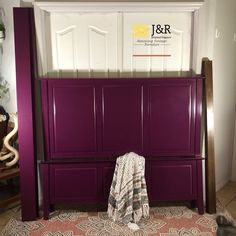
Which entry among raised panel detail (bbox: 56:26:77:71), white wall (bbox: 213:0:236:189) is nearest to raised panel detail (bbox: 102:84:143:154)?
raised panel detail (bbox: 56:26:77:71)

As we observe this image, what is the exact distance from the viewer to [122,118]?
3.22m

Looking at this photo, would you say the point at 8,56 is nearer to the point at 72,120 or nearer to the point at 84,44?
the point at 84,44

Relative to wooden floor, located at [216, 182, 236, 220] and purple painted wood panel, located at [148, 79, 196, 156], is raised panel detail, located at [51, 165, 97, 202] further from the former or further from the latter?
wooden floor, located at [216, 182, 236, 220]

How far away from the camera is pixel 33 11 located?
308cm

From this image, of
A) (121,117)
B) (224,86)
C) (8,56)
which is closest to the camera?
(121,117)

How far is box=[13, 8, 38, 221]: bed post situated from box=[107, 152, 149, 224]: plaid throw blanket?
2.80 feet

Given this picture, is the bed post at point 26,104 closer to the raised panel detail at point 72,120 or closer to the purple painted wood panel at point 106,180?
the raised panel detail at point 72,120

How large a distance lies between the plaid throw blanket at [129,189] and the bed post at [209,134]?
28.7 inches

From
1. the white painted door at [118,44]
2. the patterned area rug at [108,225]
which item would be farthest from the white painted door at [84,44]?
the patterned area rug at [108,225]

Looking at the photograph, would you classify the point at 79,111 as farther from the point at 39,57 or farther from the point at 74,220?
the point at 74,220

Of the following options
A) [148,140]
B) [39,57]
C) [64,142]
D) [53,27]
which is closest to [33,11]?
[53,27]

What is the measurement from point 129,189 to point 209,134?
1.04 metres

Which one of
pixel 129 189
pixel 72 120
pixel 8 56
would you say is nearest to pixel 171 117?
pixel 129 189

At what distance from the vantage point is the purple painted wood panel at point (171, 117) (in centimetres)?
319
